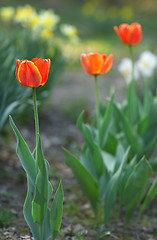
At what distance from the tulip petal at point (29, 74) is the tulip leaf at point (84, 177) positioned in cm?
55

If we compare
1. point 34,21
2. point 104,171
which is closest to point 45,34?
point 34,21

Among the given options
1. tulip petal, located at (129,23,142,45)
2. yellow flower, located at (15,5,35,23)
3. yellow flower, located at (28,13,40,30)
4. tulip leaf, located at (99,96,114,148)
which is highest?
yellow flower, located at (15,5,35,23)

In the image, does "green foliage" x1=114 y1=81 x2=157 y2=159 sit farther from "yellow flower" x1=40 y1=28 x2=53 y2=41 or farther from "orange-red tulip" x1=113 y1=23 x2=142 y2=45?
"yellow flower" x1=40 y1=28 x2=53 y2=41

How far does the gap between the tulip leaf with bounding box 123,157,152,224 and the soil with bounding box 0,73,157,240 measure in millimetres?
200

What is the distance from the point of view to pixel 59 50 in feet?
11.3

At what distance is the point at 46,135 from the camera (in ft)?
10.5

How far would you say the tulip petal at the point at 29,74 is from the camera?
1271 mm

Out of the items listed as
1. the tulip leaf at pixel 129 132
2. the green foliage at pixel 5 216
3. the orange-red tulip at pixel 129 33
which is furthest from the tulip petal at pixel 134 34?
the green foliage at pixel 5 216

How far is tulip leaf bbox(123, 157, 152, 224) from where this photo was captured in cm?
169

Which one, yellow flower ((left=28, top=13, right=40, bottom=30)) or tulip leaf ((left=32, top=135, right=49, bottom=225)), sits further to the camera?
yellow flower ((left=28, top=13, right=40, bottom=30))

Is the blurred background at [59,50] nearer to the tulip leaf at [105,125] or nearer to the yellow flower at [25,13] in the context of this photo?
the yellow flower at [25,13]

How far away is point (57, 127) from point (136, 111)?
4.04 ft

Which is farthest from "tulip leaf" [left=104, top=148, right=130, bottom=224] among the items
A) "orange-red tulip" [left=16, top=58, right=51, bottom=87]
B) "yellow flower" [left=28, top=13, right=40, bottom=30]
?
"yellow flower" [left=28, top=13, right=40, bottom=30]

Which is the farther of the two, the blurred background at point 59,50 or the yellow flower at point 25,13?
the yellow flower at point 25,13
